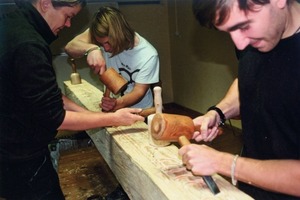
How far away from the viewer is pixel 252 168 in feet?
2.85

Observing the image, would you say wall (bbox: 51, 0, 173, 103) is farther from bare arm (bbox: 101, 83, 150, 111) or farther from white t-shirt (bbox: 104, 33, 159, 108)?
bare arm (bbox: 101, 83, 150, 111)

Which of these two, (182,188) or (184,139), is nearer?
(182,188)

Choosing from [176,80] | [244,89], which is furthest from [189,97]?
[244,89]

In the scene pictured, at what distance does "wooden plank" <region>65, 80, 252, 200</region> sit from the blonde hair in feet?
2.06

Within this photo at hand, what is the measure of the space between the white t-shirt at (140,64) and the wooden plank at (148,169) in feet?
1.65

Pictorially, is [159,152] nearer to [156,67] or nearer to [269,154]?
[269,154]

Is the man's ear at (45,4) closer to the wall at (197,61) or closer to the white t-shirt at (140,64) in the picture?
the white t-shirt at (140,64)

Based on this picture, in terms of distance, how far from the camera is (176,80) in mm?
5734

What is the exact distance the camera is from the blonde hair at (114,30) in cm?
196

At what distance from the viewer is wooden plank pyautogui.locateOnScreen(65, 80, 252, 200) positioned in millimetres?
895

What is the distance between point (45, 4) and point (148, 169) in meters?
0.83

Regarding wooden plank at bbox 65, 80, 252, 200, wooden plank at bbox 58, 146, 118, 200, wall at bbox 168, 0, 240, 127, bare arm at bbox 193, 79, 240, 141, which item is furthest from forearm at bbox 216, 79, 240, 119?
wall at bbox 168, 0, 240, 127

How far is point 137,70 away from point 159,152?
94 cm

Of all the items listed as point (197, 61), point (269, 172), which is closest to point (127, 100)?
point (269, 172)
